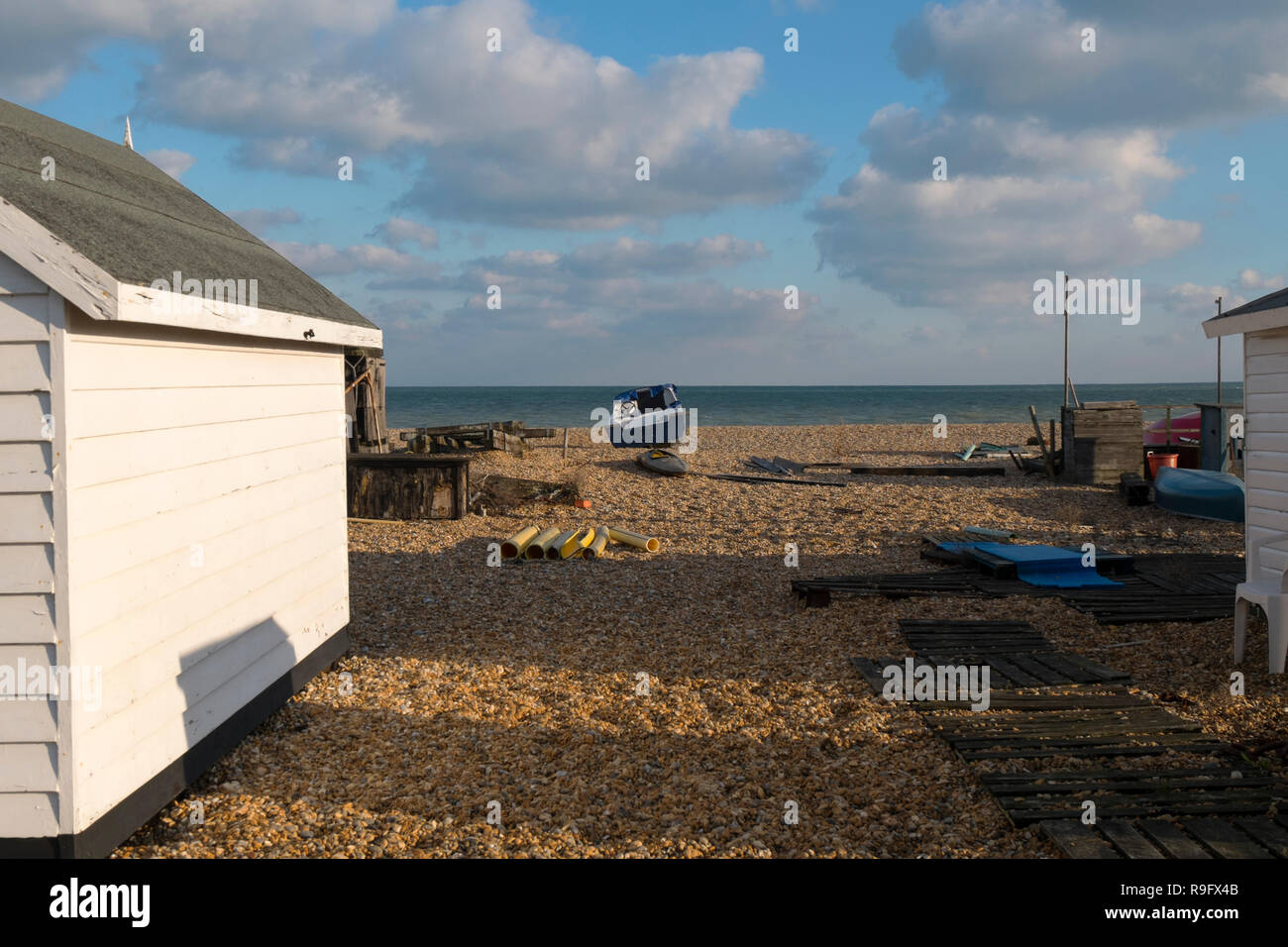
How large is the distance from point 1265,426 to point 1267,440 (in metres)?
0.13

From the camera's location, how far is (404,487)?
14578 mm

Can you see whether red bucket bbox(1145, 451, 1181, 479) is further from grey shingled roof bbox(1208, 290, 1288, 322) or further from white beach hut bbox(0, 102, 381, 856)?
white beach hut bbox(0, 102, 381, 856)

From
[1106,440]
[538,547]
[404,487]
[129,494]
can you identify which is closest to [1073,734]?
[129,494]

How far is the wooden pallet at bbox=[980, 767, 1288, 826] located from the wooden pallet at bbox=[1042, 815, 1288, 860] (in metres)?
0.11

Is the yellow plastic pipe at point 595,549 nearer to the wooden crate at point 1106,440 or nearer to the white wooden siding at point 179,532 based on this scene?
the white wooden siding at point 179,532

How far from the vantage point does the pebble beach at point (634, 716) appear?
15.1 ft

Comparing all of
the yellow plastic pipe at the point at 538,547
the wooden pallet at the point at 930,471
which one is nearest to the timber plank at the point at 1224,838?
the yellow plastic pipe at the point at 538,547

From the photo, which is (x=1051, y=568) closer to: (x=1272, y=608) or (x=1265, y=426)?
(x=1265, y=426)

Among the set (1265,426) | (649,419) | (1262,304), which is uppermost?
(1262,304)

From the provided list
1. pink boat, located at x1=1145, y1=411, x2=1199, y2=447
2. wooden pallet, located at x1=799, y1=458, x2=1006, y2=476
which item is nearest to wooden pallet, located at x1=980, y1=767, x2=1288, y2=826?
wooden pallet, located at x1=799, y1=458, x2=1006, y2=476

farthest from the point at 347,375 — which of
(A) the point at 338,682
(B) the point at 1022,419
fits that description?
(B) the point at 1022,419

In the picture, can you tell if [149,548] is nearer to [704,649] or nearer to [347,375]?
[704,649]
